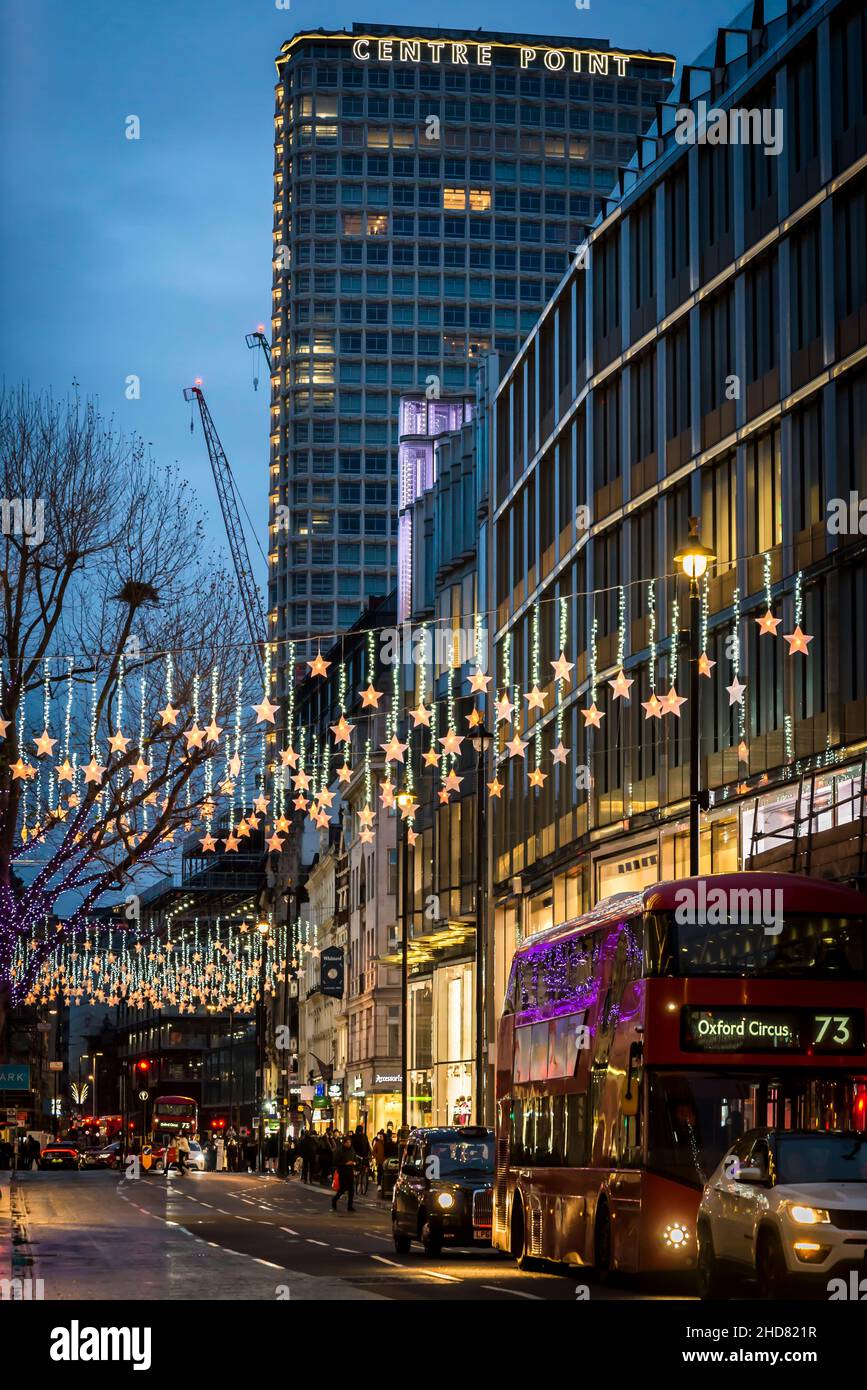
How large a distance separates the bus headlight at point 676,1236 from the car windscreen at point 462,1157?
33.9 ft

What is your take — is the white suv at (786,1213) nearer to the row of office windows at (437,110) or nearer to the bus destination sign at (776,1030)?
the bus destination sign at (776,1030)

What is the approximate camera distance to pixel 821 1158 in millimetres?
18969

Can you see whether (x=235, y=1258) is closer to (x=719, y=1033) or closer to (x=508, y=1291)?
(x=508, y=1291)

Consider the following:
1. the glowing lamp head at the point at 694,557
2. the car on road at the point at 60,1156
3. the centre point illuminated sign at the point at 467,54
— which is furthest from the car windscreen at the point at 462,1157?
the centre point illuminated sign at the point at 467,54

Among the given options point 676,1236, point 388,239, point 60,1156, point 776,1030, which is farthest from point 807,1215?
point 388,239

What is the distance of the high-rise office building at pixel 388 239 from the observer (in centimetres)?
16562

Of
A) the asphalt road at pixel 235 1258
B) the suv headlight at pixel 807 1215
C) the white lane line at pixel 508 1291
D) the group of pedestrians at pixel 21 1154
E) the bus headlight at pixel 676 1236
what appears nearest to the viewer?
the suv headlight at pixel 807 1215

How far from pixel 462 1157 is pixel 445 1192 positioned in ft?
2.63

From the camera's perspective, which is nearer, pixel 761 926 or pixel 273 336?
pixel 761 926

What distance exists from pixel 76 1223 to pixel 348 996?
60.7 metres

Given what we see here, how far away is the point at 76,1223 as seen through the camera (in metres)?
36.3
